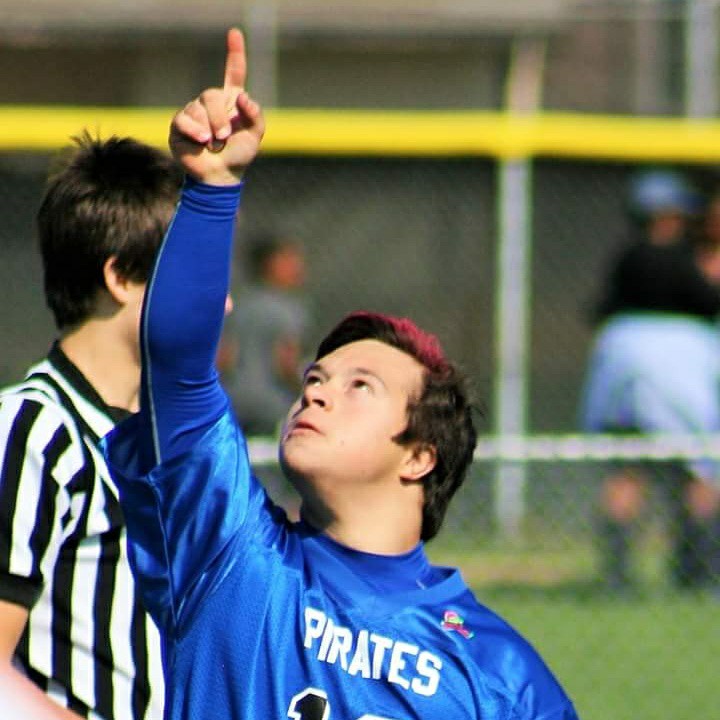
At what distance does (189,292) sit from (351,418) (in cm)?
45

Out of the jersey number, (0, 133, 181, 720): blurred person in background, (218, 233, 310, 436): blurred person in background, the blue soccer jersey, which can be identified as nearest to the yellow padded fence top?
(218, 233, 310, 436): blurred person in background

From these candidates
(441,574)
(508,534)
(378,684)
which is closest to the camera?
(378,684)

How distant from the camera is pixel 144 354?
2361 mm

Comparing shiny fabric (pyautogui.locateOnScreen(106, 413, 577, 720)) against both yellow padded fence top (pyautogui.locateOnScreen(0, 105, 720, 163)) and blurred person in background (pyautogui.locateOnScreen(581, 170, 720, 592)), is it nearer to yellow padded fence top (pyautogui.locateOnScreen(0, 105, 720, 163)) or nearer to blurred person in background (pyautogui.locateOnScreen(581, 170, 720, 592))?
yellow padded fence top (pyautogui.locateOnScreen(0, 105, 720, 163))

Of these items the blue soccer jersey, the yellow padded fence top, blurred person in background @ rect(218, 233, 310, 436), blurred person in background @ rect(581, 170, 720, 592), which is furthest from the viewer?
blurred person in background @ rect(218, 233, 310, 436)

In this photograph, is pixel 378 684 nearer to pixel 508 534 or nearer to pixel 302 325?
pixel 508 534

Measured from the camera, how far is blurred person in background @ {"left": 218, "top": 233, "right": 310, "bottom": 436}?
313 inches

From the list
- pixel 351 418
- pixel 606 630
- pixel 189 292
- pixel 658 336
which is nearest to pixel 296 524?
pixel 351 418

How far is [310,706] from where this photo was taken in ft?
8.36

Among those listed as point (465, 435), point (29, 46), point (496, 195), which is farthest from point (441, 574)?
point (29, 46)

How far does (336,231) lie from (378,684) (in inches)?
226

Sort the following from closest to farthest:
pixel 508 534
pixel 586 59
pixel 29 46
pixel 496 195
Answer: pixel 508 534 < pixel 496 195 < pixel 29 46 < pixel 586 59

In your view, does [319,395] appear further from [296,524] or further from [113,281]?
[113,281]

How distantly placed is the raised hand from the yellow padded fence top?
4774mm
